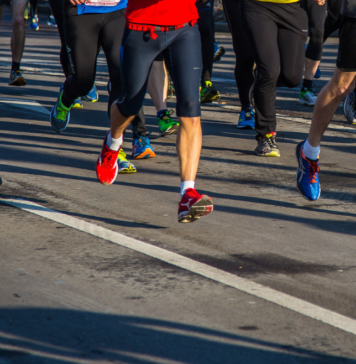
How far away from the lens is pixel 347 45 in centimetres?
428

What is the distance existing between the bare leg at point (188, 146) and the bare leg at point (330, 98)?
100 centimetres

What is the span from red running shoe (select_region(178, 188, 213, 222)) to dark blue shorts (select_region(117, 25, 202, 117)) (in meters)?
0.52

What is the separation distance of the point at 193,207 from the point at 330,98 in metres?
1.37

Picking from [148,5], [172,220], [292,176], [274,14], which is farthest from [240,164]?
[148,5]

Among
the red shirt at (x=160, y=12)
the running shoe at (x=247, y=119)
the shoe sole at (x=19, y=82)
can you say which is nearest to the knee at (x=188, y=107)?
the red shirt at (x=160, y=12)

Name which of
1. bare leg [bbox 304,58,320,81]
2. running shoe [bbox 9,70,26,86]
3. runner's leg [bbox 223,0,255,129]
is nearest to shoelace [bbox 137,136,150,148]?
runner's leg [bbox 223,0,255,129]

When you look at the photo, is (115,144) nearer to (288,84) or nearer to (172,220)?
(172,220)

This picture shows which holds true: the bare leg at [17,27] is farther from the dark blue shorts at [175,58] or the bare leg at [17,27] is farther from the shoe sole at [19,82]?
the dark blue shorts at [175,58]

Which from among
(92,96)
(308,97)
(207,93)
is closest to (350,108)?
(308,97)

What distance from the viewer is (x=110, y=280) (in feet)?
10.4

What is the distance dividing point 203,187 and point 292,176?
832mm

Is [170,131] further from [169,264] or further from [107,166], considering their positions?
[169,264]

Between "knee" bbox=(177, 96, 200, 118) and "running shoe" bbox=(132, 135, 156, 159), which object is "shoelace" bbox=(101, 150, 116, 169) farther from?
"running shoe" bbox=(132, 135, 156, 159)

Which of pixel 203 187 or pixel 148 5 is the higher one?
pixel 148 5
